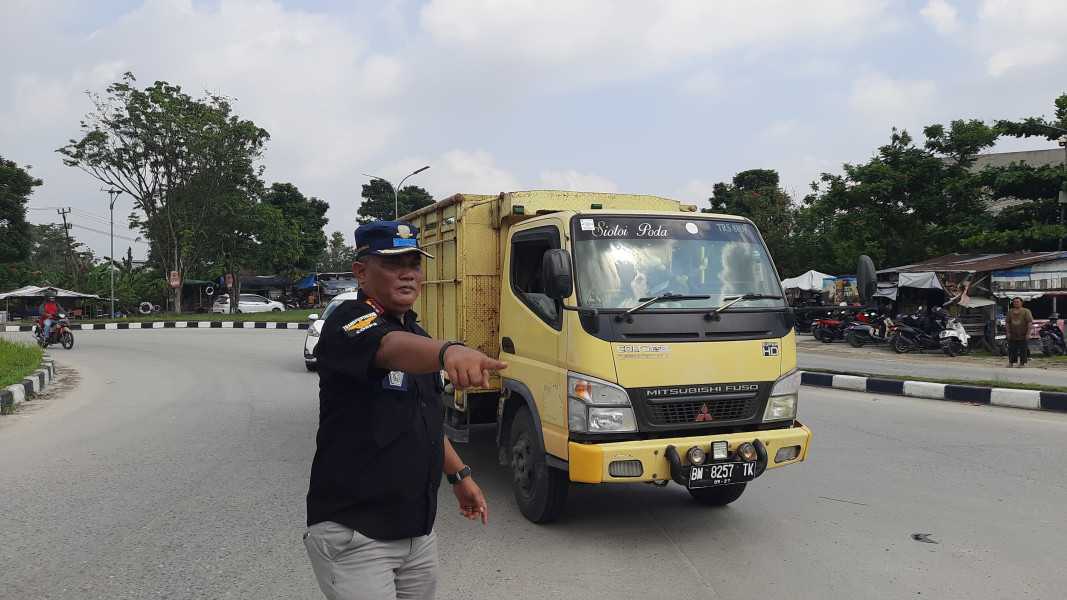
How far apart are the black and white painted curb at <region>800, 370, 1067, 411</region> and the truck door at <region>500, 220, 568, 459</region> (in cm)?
790

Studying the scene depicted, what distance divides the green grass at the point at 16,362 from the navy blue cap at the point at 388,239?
10.7 meters

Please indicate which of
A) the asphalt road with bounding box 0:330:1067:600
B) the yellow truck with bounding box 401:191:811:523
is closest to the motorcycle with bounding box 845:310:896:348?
the asphalt road with bounding box 0:330:1067:600

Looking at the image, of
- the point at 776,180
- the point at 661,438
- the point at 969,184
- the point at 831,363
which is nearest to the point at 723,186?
the point at 776,180

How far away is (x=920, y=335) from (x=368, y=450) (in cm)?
1823

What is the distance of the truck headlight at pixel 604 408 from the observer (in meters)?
4.08

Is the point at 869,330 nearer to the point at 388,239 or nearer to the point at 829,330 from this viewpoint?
the point at 829,330

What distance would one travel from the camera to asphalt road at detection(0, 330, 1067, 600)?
3.70 meters

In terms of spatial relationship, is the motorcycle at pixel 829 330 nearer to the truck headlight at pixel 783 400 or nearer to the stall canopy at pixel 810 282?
the stall canopy at pixel 810 282

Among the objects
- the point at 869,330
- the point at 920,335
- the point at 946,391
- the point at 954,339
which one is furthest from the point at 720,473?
the point at 869,330

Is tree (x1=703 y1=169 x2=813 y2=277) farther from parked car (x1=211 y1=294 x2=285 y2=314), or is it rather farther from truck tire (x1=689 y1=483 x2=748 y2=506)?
parked car (x1=211 y1=294 x2=285 y2=314)

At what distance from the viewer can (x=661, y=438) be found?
13.8 feet

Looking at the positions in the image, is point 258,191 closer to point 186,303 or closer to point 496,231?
point 186,303

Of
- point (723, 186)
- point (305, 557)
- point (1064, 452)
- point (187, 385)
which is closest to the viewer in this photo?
point (305, 557)

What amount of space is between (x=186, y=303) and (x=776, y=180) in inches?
1591
